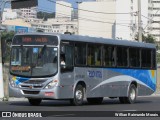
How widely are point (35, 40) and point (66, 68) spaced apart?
5.81ft

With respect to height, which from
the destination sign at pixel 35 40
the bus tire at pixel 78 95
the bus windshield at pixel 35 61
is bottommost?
the bus tire at pixel 78 95

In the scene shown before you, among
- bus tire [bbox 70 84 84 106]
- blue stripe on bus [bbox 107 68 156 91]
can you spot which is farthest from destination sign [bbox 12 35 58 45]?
blue stripe on bus [bbox 107 68 156 91]

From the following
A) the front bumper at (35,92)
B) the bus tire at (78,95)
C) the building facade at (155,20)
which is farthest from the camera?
the building facade at (155,20)

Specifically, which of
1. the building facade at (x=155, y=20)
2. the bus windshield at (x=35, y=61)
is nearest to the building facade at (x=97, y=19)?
the building facade at (x=155, y=20)

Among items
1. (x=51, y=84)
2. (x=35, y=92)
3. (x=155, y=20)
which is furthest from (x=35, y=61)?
(x=155, y=20)

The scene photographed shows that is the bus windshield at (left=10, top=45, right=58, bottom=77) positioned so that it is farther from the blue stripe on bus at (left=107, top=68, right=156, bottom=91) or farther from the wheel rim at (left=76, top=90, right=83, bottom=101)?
the blue stripe on bus at (left=107, top=68, right=156, bottom=91)

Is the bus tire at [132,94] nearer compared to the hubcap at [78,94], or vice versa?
the hubcap at [78,94]

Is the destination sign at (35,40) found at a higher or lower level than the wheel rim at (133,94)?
higher

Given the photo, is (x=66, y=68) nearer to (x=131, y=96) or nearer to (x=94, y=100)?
(x=94, y=100)

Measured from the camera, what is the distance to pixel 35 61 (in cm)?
2264

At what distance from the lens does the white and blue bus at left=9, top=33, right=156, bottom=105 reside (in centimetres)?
2256

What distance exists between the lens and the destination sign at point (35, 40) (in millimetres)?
22781

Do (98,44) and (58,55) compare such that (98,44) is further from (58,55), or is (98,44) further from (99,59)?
(58,55)

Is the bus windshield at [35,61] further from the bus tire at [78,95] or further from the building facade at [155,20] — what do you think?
the building facade at [155,20]
